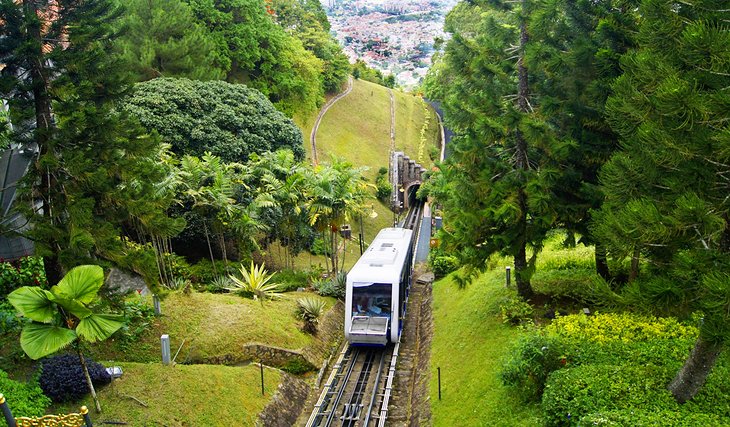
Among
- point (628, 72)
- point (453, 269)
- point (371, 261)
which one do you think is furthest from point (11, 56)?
point (453, 269)

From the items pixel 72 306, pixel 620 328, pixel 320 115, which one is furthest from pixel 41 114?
pixel 320 115

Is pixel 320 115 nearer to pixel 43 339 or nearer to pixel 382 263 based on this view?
pixel 382 263

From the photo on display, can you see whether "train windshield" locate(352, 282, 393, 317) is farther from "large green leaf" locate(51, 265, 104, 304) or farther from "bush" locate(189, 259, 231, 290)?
"large green leaf" locate(51, 265, 104, 304)

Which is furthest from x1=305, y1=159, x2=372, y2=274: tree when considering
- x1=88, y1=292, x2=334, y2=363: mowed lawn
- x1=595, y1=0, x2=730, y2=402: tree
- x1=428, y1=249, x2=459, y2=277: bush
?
x1=595, y1=0, x2=730, y2=402: tree

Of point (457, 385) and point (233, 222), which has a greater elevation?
point (233, 222)

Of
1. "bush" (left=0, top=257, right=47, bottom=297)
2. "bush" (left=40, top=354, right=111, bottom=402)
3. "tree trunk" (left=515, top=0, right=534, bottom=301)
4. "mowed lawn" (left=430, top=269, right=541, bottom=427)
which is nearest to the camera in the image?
"bush" (left=40, top=354, right=111, bottom=402)

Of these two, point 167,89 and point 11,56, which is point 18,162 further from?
point 167,89
